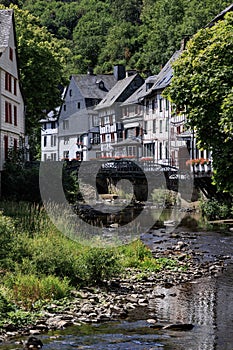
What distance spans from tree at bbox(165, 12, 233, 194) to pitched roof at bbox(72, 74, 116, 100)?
74.8 metres

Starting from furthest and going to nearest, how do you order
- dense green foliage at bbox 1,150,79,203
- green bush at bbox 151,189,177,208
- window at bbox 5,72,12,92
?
green bush at bbox 151,189,177,208 < window at bbox 5,72,12,92 < dense green foliage at bbox 1,150,79,203

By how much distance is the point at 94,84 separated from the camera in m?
103

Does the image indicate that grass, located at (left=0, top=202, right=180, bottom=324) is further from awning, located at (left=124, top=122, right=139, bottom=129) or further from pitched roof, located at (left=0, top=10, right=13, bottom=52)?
awning, located at (left=124, top=122, right=139, bottom=129)

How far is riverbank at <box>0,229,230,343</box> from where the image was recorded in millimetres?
16855

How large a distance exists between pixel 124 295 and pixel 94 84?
277 ft

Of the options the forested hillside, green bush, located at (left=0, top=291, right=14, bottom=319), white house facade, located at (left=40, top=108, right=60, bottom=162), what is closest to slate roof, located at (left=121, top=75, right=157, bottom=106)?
the forested hillside

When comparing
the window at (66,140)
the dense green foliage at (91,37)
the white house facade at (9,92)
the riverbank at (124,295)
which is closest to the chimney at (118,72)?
the dense green foliage at (91,37)

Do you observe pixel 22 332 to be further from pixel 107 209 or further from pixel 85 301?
pixel 107 209

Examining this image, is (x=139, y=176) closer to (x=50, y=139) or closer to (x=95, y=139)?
(x=95, y=139)

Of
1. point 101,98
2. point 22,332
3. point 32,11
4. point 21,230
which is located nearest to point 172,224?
point 21,230

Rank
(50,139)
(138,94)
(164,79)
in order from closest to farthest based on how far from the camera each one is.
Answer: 1. (164,79)
2. (138,94)
3. (50,139)

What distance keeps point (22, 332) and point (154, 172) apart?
137 ft

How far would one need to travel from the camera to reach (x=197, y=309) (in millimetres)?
18953

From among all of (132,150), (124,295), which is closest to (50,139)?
(132,150)
